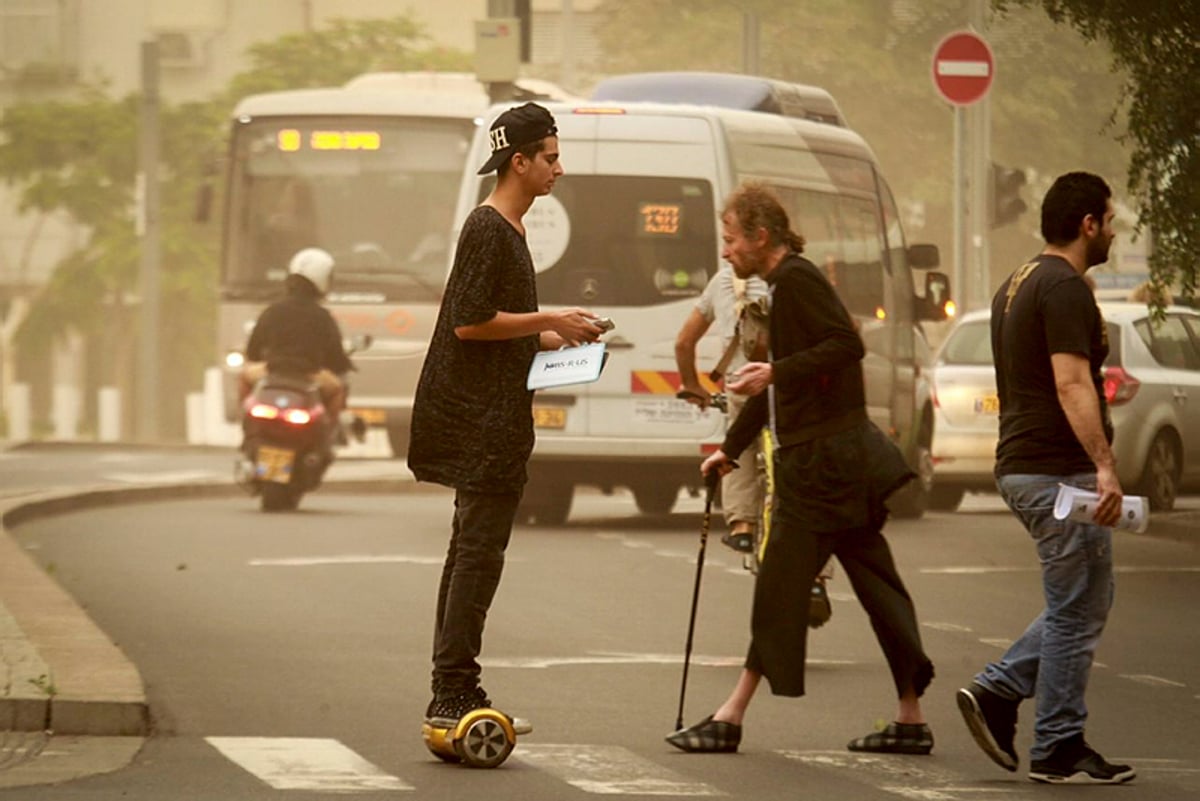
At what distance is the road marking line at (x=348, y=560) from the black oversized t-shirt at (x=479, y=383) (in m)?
7.57

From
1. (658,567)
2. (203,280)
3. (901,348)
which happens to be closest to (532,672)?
(658,567)

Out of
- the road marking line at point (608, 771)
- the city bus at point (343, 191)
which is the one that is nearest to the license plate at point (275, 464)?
the city bus at point (343, 191)

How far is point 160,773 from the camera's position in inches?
347

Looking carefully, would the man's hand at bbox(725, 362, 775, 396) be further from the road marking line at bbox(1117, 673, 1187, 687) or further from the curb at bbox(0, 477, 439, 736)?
the road marking line at bbox(1117, 673, 1187, 687)

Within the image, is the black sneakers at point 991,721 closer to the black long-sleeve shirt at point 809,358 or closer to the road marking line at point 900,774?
the road marking line at point 900,774

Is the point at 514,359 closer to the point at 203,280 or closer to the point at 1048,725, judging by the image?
the point at 1048,725

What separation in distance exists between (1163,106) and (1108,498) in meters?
9.16

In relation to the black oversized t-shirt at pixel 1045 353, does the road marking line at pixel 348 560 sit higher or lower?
lower

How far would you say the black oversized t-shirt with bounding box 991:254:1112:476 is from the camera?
352 inches

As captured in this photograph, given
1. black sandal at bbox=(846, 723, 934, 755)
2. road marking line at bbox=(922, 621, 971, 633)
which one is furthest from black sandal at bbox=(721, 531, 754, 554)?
black sandal at bbox=(846, 723, 934, 755)

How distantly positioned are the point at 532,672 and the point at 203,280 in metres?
39.3

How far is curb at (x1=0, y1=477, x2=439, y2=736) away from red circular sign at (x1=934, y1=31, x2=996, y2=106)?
48.6 feet

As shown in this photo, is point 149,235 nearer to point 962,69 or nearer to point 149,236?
point 149,236

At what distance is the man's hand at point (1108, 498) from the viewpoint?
8.75 metres
